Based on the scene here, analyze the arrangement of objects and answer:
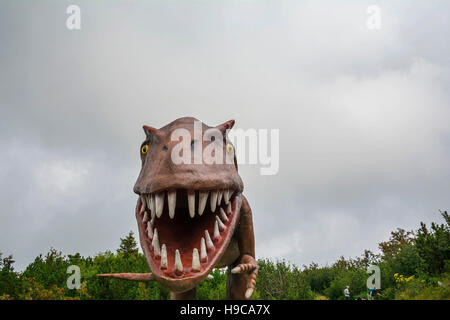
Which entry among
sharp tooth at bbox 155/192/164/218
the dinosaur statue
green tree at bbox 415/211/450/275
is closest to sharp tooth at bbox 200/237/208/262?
the dinosaur statue

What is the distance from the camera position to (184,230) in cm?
297

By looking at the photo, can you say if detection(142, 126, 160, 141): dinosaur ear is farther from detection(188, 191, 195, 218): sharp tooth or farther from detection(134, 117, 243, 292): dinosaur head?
detection(188, 191, 195, 218): sharp tooth

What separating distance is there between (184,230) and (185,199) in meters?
0.30

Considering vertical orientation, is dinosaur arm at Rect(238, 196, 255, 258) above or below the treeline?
above

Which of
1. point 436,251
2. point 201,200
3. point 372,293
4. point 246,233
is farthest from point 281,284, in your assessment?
point 201,200

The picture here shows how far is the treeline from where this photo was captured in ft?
26.0

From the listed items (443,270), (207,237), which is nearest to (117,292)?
(207,237)

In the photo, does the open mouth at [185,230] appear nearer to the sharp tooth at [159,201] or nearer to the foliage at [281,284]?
the sharp tooth at [159,201]

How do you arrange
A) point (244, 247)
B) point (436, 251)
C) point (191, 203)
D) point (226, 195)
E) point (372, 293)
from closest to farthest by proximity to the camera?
point (191, 203)
point (226, 195)
point (244, 247)
point (436, 251)
point (372, 293)

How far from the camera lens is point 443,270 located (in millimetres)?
9984

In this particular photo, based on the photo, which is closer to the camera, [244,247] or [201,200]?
[201,200]

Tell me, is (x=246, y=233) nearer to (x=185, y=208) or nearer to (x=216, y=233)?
(x=185, y=208)

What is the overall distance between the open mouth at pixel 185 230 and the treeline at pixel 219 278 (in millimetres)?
6005
